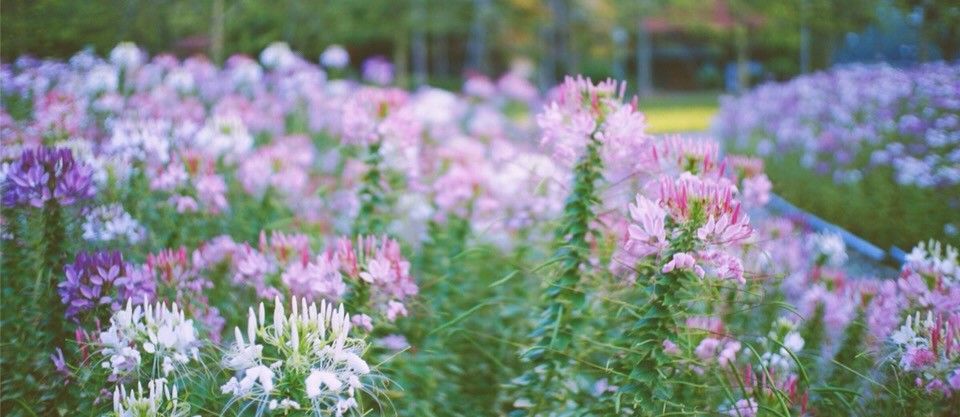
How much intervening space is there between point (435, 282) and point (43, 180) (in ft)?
4.76

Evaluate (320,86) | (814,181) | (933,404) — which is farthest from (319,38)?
(933,404)

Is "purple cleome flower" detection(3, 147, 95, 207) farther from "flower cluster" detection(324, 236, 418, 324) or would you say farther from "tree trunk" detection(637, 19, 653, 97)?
"tree trunk" detection(637, 19, 653, 97)

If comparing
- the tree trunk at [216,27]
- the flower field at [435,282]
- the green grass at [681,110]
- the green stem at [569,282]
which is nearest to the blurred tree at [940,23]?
the flower field at [435,282]

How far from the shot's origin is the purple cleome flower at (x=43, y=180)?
2373mm

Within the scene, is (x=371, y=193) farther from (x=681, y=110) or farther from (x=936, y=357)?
(x=681, y=110)

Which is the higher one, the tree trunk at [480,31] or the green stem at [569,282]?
the tree trunk at [480,31]

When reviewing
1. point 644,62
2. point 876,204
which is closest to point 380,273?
point 876,204

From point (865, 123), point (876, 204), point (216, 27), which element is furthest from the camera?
point (216, 27)

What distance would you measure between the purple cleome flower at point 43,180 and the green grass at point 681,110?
8306mm

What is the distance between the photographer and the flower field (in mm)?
1949

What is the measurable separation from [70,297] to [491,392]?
1.69 metres

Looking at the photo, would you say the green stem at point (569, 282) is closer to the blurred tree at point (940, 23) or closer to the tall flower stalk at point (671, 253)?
the tall flower stalk at point (671, 253)

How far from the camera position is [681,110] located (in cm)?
1772

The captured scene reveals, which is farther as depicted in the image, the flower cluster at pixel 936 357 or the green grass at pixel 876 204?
the green grass at pixel 876 204
